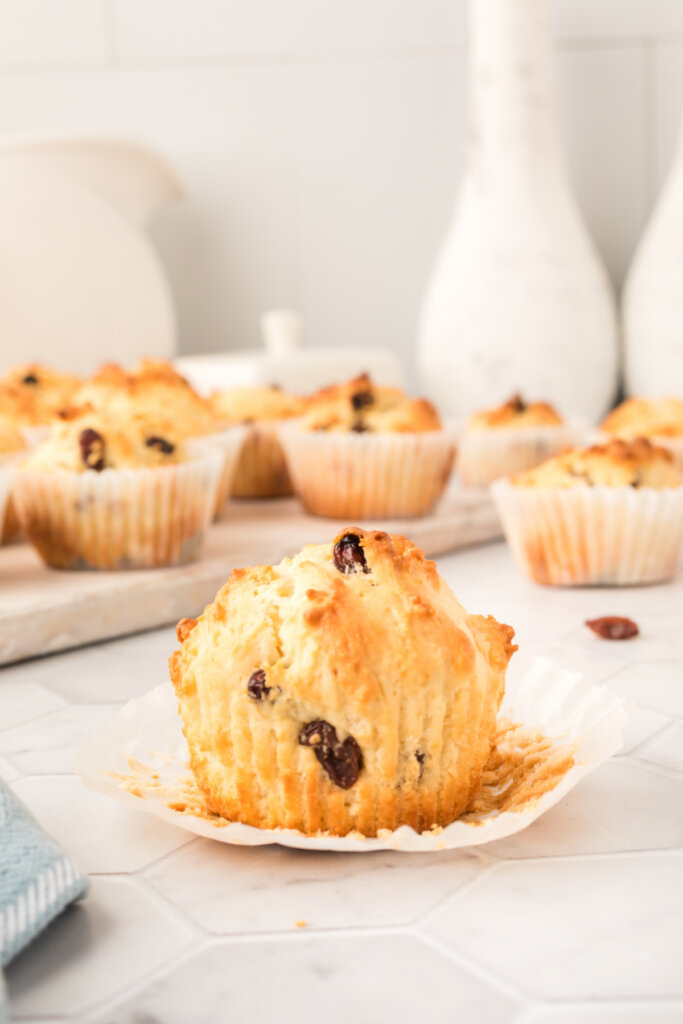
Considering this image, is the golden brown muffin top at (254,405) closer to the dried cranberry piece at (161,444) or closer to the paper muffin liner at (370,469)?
the paper muffin liner at (370,469)

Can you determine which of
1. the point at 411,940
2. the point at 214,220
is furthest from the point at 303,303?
the point at 411,940

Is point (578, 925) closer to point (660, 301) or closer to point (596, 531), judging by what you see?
point (596, 531)

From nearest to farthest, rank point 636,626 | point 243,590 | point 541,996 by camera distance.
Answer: point 541,996
point 243,590
point 636,626

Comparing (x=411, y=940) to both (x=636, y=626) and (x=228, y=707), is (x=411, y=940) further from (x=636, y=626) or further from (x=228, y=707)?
(x=636, y=626)

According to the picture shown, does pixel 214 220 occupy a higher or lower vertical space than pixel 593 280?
Answer: higher

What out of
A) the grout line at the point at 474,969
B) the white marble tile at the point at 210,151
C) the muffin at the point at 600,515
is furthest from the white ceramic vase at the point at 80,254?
the grout line at the point at 474,969
